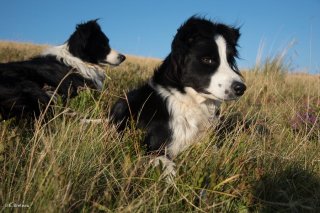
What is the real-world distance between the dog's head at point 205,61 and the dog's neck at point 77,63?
2.69 metres

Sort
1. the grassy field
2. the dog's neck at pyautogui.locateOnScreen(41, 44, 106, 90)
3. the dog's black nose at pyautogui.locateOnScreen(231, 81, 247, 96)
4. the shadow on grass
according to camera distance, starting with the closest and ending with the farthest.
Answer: the grassy field < the shadow on grass < the dog's black nose at pyautogui.locateOnScreen(231, 81, 247, 96) < the dog's neck at pyautogui.locateOnScreen(41, 44, 106, 90)

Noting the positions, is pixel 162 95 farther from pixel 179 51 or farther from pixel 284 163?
pixel 284 163

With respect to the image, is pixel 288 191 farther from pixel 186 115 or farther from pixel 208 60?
pixel 208 60

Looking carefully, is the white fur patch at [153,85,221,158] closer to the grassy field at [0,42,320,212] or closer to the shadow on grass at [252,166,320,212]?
the grassy field at [0,42,320,212]

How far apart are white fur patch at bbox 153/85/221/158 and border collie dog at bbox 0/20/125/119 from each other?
3.15ft

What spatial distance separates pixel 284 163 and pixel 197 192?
1055 mm

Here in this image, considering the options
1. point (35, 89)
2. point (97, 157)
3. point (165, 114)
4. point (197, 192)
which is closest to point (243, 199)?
point (197, 192)

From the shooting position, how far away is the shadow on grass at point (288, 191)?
9.47 ft

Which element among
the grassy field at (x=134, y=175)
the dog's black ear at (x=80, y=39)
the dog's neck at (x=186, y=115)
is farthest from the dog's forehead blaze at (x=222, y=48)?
the dog's black ear at (x=80, y=39)

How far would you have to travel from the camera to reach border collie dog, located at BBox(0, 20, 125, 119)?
4180 millimetres

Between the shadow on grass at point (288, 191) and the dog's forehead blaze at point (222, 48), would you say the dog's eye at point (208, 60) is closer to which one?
the dog's forehead blaze at point (222, 48)

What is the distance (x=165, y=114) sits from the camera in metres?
3.83

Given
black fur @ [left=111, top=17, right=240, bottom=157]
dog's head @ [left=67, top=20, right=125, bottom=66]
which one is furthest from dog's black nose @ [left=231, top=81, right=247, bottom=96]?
dog's head @ [left=67, top=20, right=125, bottom=66]

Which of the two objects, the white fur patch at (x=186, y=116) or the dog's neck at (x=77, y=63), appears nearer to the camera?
the white fur patch at (x=186, y=116)
